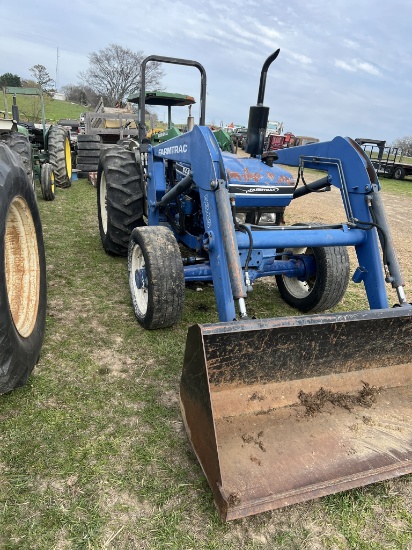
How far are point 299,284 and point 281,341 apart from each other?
6.83 feet

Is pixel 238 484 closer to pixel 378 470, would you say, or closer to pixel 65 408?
pixel 378 470

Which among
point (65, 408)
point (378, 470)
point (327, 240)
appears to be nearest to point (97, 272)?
point (65, 408)

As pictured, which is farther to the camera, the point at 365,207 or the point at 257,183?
the point at 257,183

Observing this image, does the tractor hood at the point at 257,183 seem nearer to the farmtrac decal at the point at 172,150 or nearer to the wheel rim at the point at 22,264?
the farmtrac decal at the point at 172,150

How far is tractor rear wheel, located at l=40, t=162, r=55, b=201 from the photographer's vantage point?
7.76m

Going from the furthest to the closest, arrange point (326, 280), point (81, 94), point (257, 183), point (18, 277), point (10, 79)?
point (81, 94) → point (10, 79) → point (326, 280) → point (257, 183) → point (18, 277)

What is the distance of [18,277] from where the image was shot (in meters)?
2.98

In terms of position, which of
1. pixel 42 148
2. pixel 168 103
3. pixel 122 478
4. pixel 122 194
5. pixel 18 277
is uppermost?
pixel 168 103

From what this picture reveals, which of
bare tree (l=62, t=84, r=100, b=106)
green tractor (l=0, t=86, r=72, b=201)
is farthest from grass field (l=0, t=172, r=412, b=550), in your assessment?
bare tree (l=62, t=84, r=100, b=106)

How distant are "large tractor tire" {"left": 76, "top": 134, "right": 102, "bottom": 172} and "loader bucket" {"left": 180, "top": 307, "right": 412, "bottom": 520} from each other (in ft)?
28.8

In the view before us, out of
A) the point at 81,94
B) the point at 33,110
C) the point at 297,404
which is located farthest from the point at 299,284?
the point at 81,94

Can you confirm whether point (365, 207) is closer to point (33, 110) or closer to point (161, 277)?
point (161, 277)

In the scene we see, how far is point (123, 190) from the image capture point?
4.38m

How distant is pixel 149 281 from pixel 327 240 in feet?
4.41
